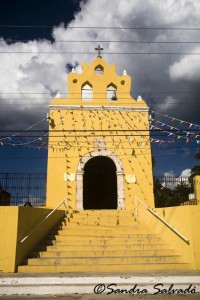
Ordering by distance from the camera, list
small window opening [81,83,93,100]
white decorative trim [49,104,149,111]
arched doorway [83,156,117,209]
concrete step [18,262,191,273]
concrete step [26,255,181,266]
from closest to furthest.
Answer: concrete step [18,262,191,273] < concrete step [26,255,181,266] < white decorative trim [49,104,149,111] < small window opening [81,83,93,100] < arched doorway [83,156,117,209]

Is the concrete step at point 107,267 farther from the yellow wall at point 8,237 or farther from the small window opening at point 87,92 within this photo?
the small window opening at point 87,92

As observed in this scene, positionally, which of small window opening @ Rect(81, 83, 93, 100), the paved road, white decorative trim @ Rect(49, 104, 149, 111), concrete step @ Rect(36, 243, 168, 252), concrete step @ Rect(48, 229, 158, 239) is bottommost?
the paved road

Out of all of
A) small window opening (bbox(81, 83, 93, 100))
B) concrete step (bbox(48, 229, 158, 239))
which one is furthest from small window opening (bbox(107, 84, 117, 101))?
concrete step (bbox(48, 229, 158, 239))

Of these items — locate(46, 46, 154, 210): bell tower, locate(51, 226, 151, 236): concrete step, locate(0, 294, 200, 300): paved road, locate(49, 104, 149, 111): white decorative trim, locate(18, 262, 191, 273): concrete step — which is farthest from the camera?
locate(49, 104, 149, 111): white decorative trim

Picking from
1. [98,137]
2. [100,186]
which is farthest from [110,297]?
[100,186]

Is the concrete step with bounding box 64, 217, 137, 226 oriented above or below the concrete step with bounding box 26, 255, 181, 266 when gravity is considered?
above

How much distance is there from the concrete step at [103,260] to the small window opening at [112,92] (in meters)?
8.48

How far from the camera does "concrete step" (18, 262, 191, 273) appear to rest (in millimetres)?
6980

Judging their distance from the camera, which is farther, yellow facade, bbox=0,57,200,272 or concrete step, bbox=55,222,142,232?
concrete step, bbox=55,222,142,232

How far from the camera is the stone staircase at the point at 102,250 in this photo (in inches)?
281

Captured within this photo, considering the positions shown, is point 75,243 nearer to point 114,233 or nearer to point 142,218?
point 114,233

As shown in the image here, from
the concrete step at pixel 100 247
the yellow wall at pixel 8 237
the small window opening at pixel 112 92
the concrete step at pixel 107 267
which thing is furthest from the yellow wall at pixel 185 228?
the small window opening at pixel 112 92

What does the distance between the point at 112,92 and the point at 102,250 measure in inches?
335

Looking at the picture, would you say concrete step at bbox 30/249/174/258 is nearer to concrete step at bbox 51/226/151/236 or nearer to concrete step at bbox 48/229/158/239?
concrete step at bbox 48/229/158/239
